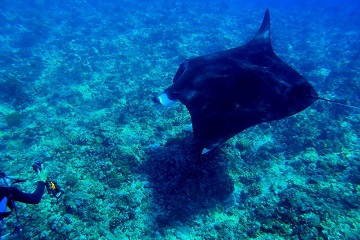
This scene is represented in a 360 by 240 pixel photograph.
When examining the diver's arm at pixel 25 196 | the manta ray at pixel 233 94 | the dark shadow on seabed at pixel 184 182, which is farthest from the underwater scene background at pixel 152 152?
the manta ray at pixel 233 94

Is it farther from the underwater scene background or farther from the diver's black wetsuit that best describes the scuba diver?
the underwater scene background

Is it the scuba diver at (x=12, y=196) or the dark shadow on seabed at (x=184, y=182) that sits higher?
the scuba diver at (x=12, y=196)

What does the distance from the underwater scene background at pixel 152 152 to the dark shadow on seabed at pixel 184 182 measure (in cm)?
3

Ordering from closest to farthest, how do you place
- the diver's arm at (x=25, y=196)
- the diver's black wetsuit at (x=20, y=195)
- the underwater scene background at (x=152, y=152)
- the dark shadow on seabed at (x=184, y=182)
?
the diver's black wetsuit at (x=20, y=195) → the diver's arm at (x=25, y=196) → the underwater scene background at (x=152, y=152) → the dark shadow on seabed at (x=184, y=182)

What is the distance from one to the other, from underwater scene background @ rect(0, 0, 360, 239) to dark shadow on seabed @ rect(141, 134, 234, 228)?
3cm

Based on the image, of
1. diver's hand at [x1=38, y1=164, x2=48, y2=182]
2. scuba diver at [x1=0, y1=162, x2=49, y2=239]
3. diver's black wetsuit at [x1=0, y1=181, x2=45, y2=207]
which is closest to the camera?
scuba diver at [x1=0, y1=162, x2=49, y2=239]

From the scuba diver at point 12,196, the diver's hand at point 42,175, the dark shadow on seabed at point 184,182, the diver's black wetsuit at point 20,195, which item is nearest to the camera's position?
the scuba diver at point 12,196

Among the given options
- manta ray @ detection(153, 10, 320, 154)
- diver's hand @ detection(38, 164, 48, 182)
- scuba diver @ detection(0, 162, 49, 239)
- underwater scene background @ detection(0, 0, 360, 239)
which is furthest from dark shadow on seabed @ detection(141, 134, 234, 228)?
scuba diver @ detection(0, 162, 49, 239)

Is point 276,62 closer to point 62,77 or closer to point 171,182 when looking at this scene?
point 171,182

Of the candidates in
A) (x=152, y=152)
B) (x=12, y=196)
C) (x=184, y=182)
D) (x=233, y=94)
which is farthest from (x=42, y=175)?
(x=233, y=94)

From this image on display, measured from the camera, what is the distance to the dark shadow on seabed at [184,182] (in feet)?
17.1

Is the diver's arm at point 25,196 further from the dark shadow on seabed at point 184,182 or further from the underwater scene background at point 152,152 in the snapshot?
the dark shadow on seabed at point 184,182

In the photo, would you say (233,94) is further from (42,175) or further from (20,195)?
(20,195)

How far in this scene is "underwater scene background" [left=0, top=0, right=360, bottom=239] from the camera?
16.4 ft
